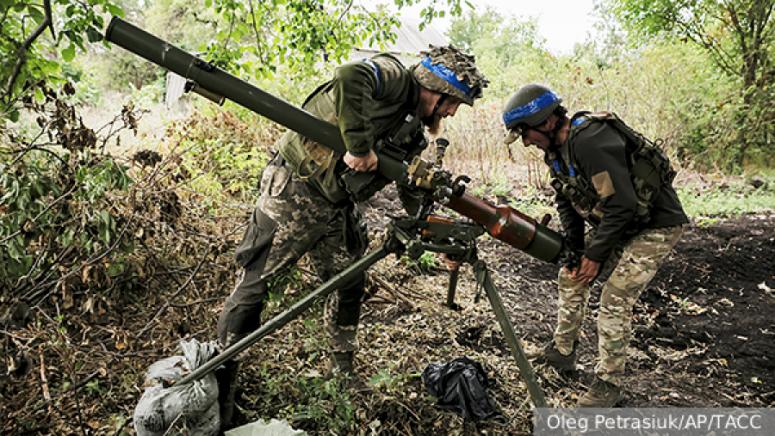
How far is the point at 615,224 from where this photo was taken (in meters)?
2.81

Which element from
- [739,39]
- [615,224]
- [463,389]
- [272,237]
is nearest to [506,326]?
[463,389]

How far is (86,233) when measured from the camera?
2.71 m

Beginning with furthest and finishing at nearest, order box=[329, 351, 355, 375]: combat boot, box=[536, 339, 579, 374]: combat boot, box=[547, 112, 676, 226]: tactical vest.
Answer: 1. box=[536, 339, 579, 374]: combat boot
2. box=[329, 351, 355, 375]: combat boot
3. box=[547, 112, 676, 226]: tactical vest

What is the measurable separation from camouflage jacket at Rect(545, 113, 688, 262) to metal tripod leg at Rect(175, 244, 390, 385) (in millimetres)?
1376

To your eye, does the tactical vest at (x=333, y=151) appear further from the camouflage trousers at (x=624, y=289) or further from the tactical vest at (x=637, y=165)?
the camouflage trousers at (x=624, y=289)

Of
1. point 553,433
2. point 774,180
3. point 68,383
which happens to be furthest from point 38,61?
point 774,180

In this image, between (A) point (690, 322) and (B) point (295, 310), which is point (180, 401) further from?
(A) point (690, 322)

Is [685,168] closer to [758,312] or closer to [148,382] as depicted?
[758,312]

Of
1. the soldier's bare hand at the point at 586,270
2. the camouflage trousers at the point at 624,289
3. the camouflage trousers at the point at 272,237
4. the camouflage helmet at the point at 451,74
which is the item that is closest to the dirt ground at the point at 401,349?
the camouflage trousers at the point at 624,289

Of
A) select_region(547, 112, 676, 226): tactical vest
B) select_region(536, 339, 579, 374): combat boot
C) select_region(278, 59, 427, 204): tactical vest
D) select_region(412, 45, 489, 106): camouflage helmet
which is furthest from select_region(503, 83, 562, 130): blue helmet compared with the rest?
select_region(536, 339, 579, 374): combat boot

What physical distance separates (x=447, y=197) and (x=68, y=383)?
8.04 ft

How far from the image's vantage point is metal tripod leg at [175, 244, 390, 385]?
226 centimetres

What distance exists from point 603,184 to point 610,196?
79mm

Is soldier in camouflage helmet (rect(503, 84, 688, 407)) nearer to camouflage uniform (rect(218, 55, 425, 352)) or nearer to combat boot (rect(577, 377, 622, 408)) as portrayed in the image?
combat boot (rect(577, 377, 622, 408))
